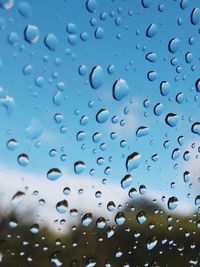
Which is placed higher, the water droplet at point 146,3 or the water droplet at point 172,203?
the water droplet at point 146,3

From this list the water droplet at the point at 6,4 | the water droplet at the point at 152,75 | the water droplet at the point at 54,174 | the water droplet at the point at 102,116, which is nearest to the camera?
the water droplet at the point at 6,4

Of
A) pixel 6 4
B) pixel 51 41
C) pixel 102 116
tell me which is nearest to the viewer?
pixel 6 4

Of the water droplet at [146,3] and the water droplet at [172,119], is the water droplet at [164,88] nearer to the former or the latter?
the water droplet at [172,119]

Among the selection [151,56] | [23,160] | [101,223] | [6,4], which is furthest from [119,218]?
[6,4]

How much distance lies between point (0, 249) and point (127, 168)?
0.38m

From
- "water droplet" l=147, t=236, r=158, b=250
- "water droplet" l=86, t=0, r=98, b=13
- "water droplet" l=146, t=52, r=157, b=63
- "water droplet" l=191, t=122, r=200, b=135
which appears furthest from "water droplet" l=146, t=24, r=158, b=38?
"water droplet" l=147, t=236, r=158, b=250

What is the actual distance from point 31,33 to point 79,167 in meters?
0.32

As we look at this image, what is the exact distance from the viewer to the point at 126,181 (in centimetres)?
101

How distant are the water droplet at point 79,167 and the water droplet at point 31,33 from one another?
29 cm

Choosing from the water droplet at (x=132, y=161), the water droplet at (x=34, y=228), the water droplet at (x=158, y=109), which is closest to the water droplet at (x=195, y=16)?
the water droplet at (x=158, y=109)

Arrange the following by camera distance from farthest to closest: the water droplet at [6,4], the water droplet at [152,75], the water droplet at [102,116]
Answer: the water droplet at [152,75], the water droplet at [102,116], the water droplet at [6,4]

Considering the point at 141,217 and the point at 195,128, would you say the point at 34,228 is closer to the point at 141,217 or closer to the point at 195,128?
the point at 141,217

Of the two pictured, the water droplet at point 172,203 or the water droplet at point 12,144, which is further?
the water droplet at point 172,203

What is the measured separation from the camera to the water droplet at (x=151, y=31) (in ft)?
3.55
